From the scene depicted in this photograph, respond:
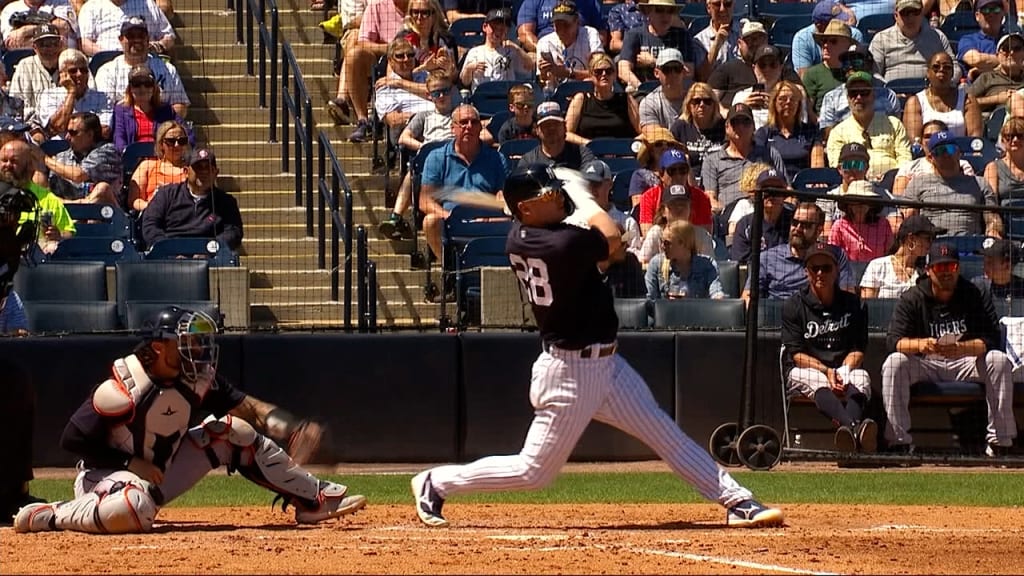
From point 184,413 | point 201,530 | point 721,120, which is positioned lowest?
point 201,530

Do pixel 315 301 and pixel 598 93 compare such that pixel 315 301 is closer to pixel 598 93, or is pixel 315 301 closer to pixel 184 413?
pixel 598 93

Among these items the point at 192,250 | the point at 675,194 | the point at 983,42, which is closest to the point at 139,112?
the point at 192,250

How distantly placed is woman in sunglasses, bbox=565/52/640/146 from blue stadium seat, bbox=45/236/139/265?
418 cm

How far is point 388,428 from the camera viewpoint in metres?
12.5

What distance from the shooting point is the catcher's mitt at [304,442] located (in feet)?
27.2

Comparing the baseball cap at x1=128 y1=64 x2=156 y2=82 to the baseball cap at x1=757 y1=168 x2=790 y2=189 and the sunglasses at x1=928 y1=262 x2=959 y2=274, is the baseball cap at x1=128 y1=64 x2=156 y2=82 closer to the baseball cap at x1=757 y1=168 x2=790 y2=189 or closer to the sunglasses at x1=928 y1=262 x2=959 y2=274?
the baseball cap at x1=757 y1=168 x2=790 y2=189

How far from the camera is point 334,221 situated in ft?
45.1

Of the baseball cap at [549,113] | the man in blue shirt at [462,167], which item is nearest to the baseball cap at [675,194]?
the baseball cap at [549,113]

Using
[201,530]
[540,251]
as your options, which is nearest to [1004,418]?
[540,251]

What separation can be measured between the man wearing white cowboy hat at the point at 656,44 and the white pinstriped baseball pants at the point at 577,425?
8.51 metres

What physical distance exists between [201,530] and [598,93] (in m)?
7.75

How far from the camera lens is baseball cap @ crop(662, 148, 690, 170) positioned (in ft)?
44.6

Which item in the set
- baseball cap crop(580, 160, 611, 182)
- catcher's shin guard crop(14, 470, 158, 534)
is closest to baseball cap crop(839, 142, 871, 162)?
baseball cap crop(580, 160, 611, 182)

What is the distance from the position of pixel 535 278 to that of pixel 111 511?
229 centimetres
